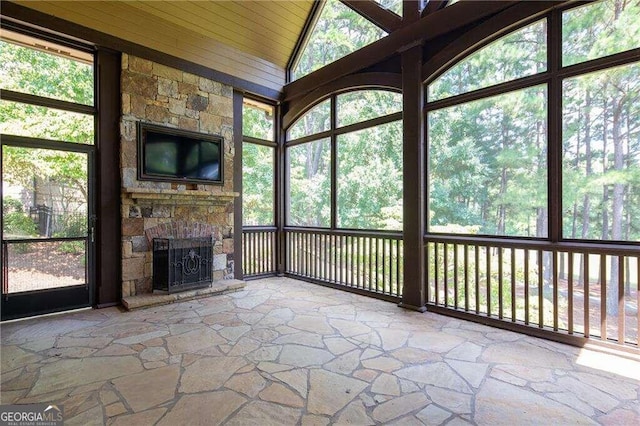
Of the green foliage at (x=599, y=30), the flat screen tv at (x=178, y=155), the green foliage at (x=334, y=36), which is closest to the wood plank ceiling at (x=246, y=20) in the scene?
the green foliage at (x=334, y=36)

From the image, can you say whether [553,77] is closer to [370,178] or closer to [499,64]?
[499,64]

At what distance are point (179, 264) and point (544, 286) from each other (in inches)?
180

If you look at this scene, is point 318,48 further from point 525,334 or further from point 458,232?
point 525,334

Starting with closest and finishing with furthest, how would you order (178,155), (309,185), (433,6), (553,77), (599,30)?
(599,30) → (553,77) → (433,6) → (178,155) → (309,185)

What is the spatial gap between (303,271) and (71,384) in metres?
3.99

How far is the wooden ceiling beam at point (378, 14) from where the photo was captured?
435 centimetres

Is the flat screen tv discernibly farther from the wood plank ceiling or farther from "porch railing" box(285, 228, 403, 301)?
"porch railing" box(285, 228, 403, 301)

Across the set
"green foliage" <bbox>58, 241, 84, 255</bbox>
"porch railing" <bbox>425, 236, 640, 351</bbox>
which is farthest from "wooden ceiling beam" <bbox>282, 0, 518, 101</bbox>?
"green foliage" <bbox>58, 241, 84, 255</bbox>

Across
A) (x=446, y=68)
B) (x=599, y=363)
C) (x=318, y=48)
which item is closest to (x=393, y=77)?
(x=446, y=68)

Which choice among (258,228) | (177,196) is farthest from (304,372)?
(258,228)

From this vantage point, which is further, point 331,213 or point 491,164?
point 331,213

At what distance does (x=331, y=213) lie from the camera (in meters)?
5.58

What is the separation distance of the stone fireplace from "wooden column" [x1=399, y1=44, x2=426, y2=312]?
2847 mm

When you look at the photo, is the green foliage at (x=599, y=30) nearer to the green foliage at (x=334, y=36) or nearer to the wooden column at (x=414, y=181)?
the wooden column at (x=414, y=181)
